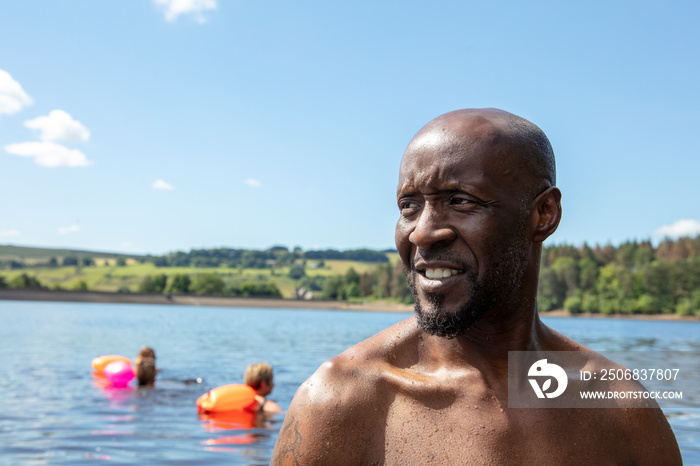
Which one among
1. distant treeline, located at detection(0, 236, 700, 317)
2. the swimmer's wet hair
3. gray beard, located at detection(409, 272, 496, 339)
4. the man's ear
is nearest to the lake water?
the swimmer's wet hair

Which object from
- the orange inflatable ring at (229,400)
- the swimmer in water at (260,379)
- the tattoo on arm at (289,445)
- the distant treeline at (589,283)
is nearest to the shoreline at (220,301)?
the distant treeline at (589,283)

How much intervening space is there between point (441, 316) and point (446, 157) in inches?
18.8

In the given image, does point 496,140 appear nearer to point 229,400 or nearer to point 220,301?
point 229,400

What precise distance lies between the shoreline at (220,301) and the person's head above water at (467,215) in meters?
142

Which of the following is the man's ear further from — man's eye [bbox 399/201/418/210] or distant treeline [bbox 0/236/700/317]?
distant treeline [bbox 0/236/700/317]

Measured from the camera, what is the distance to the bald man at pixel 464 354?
2102 mm

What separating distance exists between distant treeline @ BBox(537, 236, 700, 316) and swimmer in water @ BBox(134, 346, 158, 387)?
4936 inches

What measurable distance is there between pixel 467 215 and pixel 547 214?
318mm

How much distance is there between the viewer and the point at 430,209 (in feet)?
6.99

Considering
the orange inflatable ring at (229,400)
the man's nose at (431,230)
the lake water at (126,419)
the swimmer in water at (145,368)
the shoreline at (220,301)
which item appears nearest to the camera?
the man's nose at (431,230)

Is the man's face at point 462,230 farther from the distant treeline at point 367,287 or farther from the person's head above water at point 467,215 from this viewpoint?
the distant treeline at point 367,287

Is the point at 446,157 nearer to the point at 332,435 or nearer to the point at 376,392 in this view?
the point at 376,392

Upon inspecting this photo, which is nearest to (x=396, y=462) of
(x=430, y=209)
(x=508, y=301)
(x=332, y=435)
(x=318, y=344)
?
(x=332, y=435)

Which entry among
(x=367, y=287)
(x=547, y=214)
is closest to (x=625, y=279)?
(x=367, y=287)
